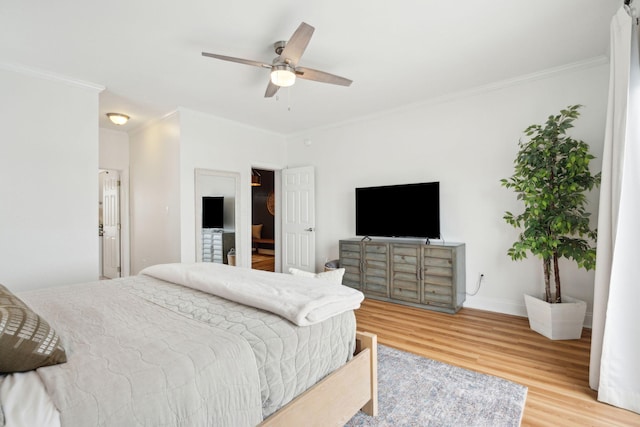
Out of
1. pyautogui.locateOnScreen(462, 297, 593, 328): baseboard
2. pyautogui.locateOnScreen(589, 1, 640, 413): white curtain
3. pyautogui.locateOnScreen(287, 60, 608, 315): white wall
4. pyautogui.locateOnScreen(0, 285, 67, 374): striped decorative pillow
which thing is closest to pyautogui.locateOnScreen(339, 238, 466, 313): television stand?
pyautogui.locateOnScreen(462, 297, 593, 328): baseboard

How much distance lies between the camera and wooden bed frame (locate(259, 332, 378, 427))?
1250 mm

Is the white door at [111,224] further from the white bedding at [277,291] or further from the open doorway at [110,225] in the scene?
the white bedding at [277,291]

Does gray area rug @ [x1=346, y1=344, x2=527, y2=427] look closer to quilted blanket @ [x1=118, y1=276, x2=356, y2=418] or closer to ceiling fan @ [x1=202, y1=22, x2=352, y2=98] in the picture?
quilted blanket @ [x1=118, y1=276, x2=356, y2=418]

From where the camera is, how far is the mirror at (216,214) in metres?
4.46

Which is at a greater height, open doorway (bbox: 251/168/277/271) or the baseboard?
open doorway (bbox: 251/168/277/271)

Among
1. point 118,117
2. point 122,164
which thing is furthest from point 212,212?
point 122,164

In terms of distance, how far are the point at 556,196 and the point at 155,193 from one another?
5.08 m

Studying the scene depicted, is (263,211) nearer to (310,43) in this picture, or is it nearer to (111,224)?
(111,224)

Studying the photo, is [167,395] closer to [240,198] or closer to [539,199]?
[539,199]

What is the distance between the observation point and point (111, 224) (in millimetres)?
5637

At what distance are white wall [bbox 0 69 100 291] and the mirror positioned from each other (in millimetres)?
1273

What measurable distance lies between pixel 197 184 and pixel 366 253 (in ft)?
8.55

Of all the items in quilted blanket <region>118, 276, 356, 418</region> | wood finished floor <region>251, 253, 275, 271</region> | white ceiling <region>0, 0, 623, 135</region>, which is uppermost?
white ceiling <region>0, 0, 623, 135</region>

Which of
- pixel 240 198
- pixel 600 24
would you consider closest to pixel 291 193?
pixel 240 198
